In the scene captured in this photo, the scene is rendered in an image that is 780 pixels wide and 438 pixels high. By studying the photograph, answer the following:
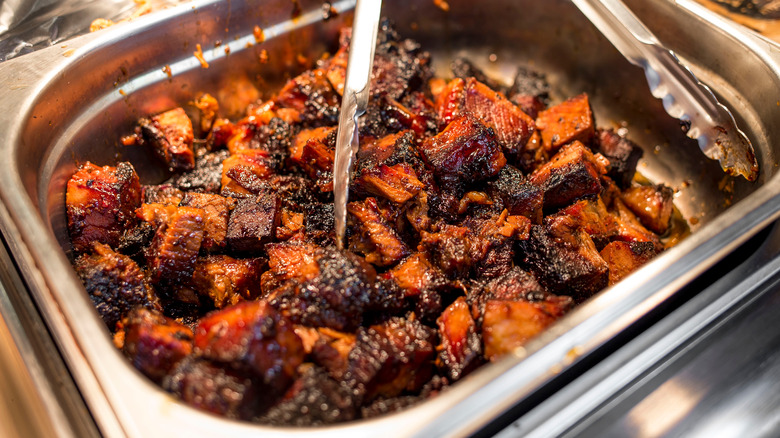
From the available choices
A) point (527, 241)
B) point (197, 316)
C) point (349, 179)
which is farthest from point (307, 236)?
point (527, 241)

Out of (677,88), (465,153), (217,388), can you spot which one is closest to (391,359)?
(217,388)

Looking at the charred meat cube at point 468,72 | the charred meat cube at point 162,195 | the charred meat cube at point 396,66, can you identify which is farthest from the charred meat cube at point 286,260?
the charred meat cube at point 468,72

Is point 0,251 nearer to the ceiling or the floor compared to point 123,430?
nearer to the ceiling

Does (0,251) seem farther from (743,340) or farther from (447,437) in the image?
(743,340)

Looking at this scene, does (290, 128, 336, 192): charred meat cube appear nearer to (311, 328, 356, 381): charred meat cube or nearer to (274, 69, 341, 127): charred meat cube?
(274, 69, 341, 127): charred meat cube

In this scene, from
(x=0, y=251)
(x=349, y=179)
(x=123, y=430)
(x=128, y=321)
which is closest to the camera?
(x=123, y=430)

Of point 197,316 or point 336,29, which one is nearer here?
point 197,316

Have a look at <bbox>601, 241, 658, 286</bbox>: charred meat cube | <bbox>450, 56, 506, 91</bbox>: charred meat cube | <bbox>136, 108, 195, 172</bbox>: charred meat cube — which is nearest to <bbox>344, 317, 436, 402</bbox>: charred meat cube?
<bbox>601, 241, 658, 286</bbox>: charred meat cube

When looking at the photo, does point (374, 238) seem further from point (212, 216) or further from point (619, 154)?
point (619, 154)
